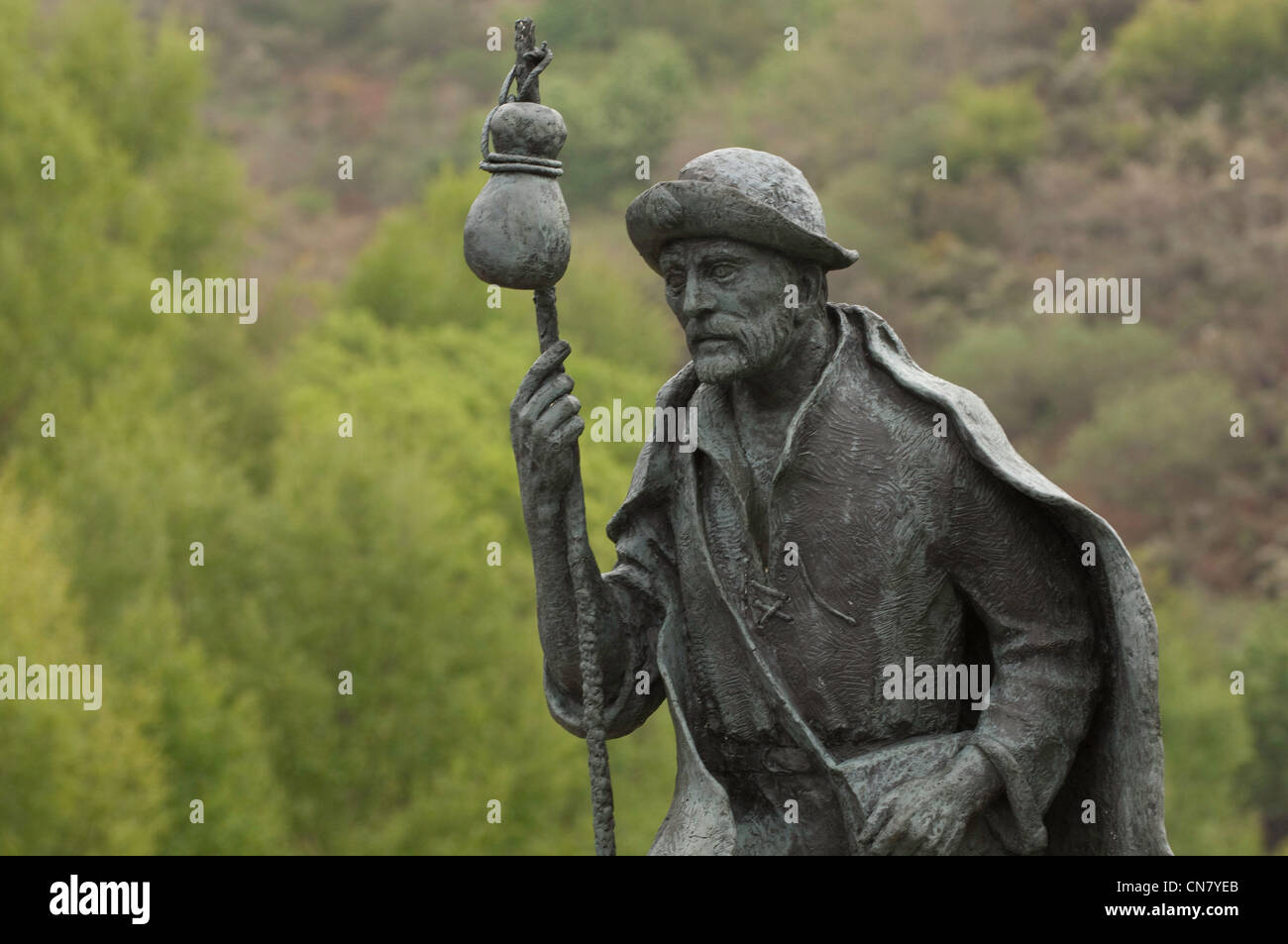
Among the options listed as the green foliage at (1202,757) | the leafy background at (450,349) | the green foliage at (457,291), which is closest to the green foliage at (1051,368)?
the leafy background at (450,349)

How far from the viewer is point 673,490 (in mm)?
6941

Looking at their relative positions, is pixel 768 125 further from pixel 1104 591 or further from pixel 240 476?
pixel 1104 591

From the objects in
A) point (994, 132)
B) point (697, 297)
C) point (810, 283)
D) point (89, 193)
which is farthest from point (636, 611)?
point (994, 132)

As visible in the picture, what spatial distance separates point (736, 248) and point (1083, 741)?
1888mm

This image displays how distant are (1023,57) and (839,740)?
170 ft

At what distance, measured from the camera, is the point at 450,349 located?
134 ft

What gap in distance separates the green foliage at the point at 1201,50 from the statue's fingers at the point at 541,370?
48.1m

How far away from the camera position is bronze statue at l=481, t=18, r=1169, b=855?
21.2ft

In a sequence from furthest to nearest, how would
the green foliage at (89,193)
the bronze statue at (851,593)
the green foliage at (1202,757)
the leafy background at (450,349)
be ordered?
the green foliage at (1202,757) < the green foliage at (89,193) < the leafy background at (450,349) < the bronze statue at (851,593)

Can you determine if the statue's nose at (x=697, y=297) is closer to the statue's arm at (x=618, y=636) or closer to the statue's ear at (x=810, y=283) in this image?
the statue's ear at (x=810, y=283)

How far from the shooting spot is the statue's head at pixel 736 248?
643cm

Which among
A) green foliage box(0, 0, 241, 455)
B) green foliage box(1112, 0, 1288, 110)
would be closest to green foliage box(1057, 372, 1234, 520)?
green foliage box(1112, 0, 1288, 110)

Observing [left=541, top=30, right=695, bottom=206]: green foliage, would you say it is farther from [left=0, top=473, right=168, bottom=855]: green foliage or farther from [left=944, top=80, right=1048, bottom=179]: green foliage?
[left=0, top=473, right=168, bottom=855]: green foliage

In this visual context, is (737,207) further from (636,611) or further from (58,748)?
(58,748)
